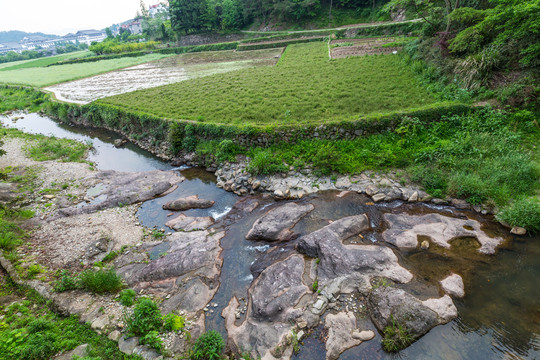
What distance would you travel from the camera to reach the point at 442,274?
8.98 m

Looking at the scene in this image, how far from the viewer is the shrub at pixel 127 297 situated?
28.1 ft

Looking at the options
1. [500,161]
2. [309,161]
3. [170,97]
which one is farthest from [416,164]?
[170,97]

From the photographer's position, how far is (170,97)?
2527cm

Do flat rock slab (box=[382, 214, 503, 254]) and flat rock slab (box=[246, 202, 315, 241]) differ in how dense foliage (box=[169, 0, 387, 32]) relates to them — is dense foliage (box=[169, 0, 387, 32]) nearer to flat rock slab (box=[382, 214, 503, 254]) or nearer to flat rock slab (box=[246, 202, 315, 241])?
flat rock slab (box=[246, 202, 315, 241])

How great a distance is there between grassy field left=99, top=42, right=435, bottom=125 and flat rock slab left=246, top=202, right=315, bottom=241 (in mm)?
6818

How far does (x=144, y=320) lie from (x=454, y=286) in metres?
10.4

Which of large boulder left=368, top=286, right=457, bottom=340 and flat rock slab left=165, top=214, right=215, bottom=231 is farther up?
A: flat rock slab left=165, top=214, right=215, bottom=231

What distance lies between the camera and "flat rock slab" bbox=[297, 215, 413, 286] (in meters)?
9.06

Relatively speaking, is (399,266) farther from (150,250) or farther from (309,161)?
(150,250)

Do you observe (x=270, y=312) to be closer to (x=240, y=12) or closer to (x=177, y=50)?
(x=177, y=50)

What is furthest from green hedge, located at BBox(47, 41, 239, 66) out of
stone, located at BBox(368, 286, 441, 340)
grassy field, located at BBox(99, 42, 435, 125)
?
stone, located at BBox(368, 286, 441, 340)

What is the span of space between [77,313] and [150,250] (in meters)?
3.39

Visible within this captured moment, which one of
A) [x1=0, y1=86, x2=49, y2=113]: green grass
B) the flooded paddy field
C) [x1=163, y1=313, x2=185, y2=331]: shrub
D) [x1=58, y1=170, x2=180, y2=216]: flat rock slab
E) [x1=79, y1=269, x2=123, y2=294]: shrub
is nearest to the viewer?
[x1=163, y1=313, x2=185, y2=331]: shrub

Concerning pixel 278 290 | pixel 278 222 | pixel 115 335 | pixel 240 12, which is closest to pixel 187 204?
pixel 278 222
